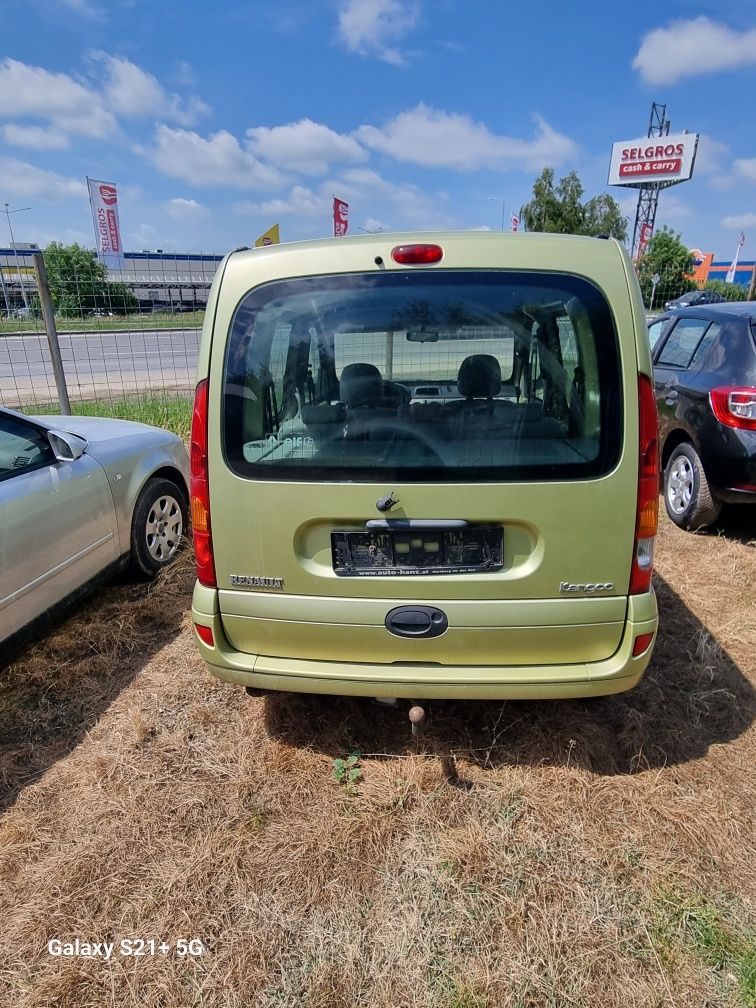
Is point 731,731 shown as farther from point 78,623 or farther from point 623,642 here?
point 78,623

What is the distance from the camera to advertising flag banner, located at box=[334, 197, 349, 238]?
13.1 m

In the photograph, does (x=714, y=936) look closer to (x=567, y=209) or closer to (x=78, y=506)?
(x=78, y=506)

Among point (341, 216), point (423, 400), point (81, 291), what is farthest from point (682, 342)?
point (341, 216)

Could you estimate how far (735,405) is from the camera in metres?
4.29

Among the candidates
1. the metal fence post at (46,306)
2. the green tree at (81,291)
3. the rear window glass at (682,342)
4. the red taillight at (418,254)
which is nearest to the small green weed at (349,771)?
the red taillight at (418,254)

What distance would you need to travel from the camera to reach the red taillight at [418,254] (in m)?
1.98

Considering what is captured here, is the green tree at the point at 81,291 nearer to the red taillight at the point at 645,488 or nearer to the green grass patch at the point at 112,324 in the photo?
the green grass patch at the point at 112,324

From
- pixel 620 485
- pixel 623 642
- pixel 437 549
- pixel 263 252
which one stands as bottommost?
pixel 623 642

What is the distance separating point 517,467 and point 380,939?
1541 millimetres

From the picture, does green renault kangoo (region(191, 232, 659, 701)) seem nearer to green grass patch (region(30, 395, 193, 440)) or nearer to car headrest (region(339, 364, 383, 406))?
→ car headrest (region(339, 364, 383, 406))

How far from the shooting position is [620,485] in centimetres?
205

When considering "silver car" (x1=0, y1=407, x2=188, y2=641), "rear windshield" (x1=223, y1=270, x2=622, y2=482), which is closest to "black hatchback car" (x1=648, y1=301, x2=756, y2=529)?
"rear windshield" (x1=223, y1=270, x2=622, y2=482)

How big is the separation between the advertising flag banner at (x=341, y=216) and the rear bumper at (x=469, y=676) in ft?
40.5

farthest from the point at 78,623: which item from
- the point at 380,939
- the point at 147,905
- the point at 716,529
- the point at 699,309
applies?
the point at 699,309
